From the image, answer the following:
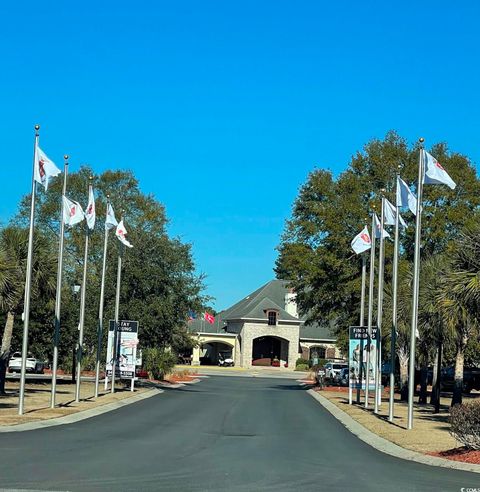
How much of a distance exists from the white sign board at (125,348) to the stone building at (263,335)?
39.9 m

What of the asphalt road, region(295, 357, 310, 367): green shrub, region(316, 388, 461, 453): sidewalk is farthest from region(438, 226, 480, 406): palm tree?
region(295, 357, 310, 367): green shrub

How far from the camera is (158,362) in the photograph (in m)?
50.1

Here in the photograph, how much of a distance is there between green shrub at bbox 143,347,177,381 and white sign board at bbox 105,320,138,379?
1034 centimetres

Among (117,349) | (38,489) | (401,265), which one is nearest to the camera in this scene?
(38,489)

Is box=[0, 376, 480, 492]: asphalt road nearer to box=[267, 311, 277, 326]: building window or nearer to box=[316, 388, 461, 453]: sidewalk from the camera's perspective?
box=[316, 388, 461, 453]: sidewalk

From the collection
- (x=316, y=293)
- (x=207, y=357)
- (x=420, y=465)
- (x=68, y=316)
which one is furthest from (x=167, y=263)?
(x=207, y=357)

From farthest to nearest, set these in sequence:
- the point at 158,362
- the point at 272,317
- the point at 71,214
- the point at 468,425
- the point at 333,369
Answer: the point at 272,317, the point at 333,369, the point at 158,362, the point at 71,214, the point at 468,425

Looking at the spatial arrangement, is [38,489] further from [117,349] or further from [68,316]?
[68,316]

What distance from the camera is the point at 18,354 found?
53188mm

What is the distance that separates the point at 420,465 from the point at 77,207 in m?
15.0

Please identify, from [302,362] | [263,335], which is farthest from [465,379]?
[263,335]

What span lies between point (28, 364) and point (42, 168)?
33.4m

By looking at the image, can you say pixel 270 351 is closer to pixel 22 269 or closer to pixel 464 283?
pixel 22 269

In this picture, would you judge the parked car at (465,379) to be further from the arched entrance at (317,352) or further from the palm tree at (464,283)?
the arched entrance at (317,352)
